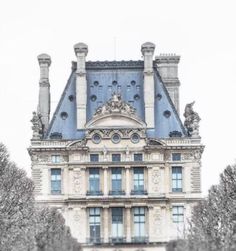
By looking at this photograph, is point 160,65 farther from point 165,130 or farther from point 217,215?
point 217,215

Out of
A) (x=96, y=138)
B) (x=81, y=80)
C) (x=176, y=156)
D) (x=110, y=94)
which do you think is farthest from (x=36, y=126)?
(x=176, y=156)

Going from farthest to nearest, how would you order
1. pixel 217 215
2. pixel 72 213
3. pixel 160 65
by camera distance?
1. pixel 160 65
2. pixel 72 213
3. pixel 217 215

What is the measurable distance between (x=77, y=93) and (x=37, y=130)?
6.04 m

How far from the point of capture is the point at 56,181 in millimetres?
121438

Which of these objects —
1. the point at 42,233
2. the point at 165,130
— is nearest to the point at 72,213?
the point at 165,130

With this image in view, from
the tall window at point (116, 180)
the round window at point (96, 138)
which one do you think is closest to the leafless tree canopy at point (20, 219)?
the tall window at point (116, 180)

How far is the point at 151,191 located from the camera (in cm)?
12094

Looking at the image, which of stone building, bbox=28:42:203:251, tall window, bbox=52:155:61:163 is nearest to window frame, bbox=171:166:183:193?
stone building, bbox=28:42:203:251

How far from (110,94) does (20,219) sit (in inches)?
1933

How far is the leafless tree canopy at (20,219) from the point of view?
75062mm

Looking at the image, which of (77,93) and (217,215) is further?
(77,93)

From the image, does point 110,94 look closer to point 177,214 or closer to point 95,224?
point 95,224

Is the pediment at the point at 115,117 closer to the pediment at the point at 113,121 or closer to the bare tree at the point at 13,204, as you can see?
the pediment at the point at 113,121

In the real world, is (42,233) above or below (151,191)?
below
